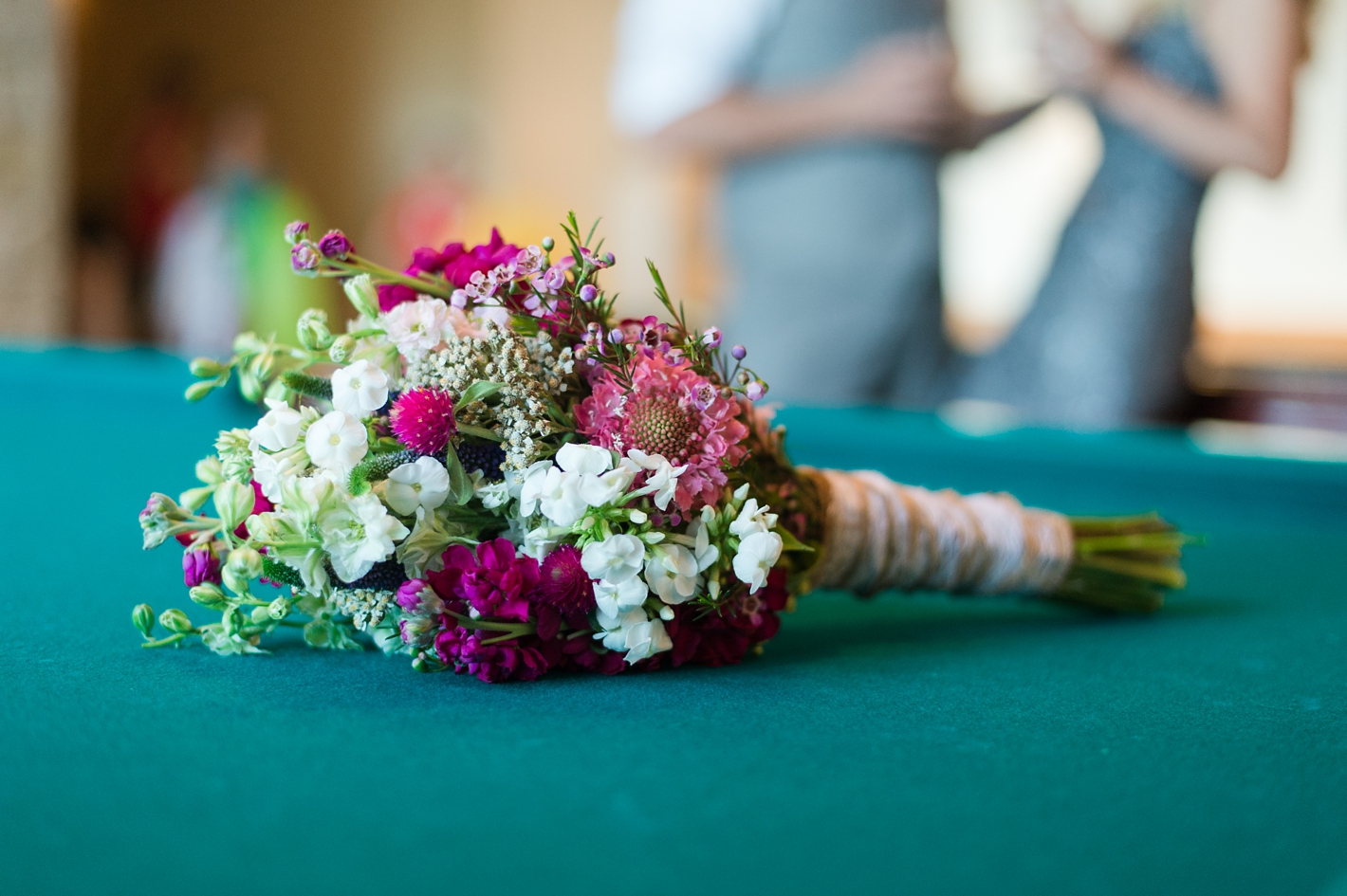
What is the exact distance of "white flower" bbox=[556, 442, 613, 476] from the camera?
839 mm

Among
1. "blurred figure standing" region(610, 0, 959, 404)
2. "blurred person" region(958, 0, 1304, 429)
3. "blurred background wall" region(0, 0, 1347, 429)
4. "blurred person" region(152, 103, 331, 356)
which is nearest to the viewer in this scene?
"blurred figure standing" region(610, 0, 959, 404)

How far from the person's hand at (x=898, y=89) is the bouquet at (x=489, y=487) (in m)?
2.09

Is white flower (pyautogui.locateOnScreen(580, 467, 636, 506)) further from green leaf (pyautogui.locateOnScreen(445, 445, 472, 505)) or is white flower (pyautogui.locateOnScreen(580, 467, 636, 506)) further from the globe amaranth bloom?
the globe amaranth bloom

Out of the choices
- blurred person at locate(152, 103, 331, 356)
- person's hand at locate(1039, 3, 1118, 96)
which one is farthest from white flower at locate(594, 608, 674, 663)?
blurred person at locate(152, 103, 331, 356)

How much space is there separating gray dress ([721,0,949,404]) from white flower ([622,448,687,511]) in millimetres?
2141

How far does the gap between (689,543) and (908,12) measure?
94.5 inches

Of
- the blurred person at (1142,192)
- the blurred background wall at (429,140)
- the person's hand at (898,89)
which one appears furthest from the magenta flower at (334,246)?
the blurred background wall at (429,140)

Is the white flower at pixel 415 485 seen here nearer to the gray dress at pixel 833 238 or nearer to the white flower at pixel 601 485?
the white flower at pixel 601 485

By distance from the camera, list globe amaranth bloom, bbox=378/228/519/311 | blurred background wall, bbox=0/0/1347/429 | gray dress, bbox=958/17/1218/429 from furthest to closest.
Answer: blurred background wall, bbox=0/0/1347/429 → gray dress, bbox=958/17/1218/429 → globe amaranth bloom, bbox=378/228/519/311

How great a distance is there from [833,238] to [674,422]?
2219mm

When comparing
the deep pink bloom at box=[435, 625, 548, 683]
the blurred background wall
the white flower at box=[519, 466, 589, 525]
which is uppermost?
the blurred background wall

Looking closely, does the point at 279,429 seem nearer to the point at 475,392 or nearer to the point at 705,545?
the point at 475,392

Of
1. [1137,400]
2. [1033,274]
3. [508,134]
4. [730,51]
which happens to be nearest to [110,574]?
[730,51]

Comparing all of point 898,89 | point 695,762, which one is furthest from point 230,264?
point 695,762
